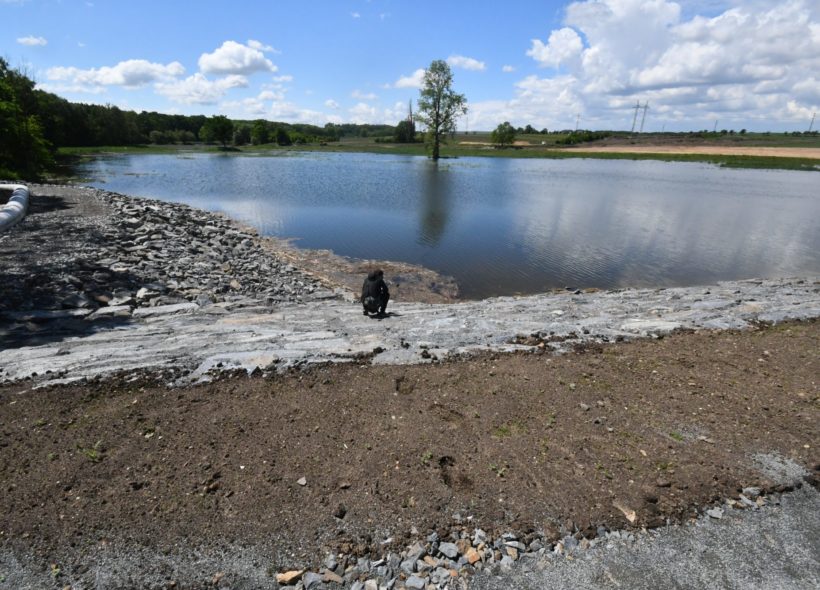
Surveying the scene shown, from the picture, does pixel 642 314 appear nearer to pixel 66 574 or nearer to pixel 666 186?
pixel 66 574

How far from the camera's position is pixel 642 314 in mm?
12211

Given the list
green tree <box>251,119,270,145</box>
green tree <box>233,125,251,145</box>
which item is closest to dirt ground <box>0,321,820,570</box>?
green tree <box>233,125,251,145</box>

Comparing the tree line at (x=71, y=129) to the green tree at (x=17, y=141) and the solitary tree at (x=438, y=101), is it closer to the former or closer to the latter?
the green tree at (x=17, y=141)

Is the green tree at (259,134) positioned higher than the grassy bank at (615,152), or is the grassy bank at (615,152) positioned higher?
the green tree at (259,134)

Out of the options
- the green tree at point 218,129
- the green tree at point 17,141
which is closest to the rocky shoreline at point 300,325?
the green tree at point 17,141

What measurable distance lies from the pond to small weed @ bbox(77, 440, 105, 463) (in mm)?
13680

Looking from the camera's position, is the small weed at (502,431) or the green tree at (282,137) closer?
the small weed at (502,431)

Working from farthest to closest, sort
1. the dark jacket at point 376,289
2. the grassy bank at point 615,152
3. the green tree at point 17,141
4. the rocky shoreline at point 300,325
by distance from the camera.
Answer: the grassy bank at point 615,152, the green tree at point 17,141, the dark jacket at point 376,289, the rocky shoreline at point 300,325

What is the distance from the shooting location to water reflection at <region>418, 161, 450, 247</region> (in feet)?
87.8

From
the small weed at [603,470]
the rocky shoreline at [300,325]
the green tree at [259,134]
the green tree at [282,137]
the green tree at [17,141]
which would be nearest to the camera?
the rocky shoreline at [300,325]

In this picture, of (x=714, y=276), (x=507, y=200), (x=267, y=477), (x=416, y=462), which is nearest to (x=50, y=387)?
(x=267, y=477)

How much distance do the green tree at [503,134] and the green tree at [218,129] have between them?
3478 inches

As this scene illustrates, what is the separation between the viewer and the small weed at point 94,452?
5.59 m

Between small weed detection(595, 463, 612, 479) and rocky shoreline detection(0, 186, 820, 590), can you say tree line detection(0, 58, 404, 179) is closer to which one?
rocky shoreline detection(0, 186, 820, 590)
